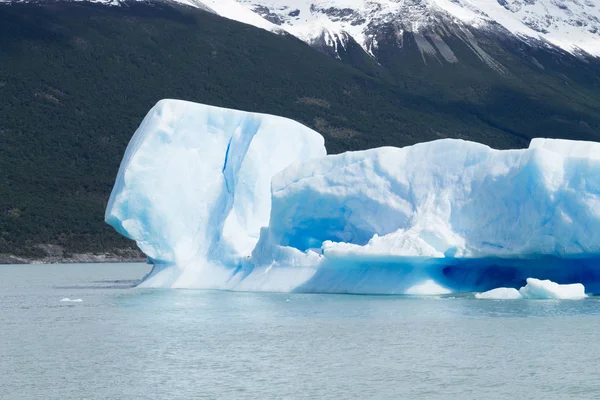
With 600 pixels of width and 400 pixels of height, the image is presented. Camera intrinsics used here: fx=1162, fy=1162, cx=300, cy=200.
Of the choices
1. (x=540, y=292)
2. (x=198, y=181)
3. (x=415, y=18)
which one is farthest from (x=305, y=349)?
(x=415, y=18)

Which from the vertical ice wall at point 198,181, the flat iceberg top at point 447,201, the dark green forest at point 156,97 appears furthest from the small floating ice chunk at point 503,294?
the dark green forest at point 156,97

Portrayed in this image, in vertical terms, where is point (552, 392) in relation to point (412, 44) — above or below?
above

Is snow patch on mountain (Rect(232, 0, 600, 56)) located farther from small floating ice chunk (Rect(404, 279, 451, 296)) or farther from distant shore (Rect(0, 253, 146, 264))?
small floating ice chunk (Rect(404, 279, 451, 296))

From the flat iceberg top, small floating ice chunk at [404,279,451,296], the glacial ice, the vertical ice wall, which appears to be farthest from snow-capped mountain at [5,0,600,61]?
small floating ice chunk at [404,279,451,296]

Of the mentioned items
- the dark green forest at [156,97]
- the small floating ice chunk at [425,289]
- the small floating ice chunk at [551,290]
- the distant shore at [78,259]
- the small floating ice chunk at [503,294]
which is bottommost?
the distant shore at [78,259]

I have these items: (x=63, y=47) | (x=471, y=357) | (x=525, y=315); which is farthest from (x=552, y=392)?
(x=63, y=47)

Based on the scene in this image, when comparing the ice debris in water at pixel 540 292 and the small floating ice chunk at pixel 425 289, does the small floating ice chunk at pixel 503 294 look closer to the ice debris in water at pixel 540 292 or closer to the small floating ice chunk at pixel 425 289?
the ice debris in water at pixel 540 292

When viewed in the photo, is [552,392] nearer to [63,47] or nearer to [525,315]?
[525,315]
